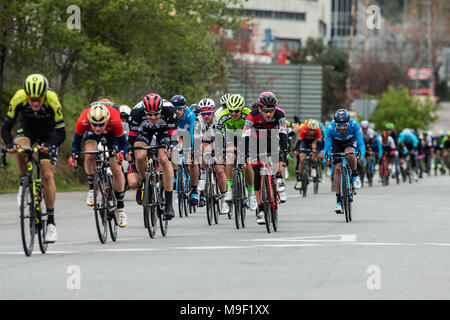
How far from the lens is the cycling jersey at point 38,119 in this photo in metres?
11.7

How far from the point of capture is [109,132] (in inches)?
544

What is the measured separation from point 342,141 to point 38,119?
7.59 metres

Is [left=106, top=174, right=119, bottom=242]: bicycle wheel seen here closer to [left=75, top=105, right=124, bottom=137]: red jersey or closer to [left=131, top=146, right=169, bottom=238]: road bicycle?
[left=131, top=146, right=169, bottom=238]: road bicycle

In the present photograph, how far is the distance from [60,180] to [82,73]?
10.2ft

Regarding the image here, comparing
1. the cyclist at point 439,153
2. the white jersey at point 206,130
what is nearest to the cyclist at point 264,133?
the white jersey at point 206,130

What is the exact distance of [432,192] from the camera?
29703 mm

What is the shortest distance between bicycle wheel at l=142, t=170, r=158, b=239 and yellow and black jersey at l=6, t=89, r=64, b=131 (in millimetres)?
1985

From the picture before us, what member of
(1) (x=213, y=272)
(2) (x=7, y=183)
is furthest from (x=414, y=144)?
(1) (x=213, y=272)

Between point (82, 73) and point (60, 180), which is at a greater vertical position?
point (82, 73)

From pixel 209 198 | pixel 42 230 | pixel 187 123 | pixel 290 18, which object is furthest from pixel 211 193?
pixel 290 18

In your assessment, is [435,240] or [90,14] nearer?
[435,240]

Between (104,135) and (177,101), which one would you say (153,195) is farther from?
(177,101)
